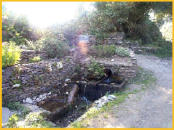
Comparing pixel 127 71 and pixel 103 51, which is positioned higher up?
pixel 103 51

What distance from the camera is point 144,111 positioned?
17.0 feet

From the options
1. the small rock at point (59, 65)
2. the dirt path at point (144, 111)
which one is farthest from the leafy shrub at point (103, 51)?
the dirt path at point (144, 111)

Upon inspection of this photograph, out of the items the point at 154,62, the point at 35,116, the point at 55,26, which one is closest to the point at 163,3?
the point at 154,62

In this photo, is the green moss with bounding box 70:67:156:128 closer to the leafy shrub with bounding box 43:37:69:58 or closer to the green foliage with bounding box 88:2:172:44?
the leafy shrub with bounding box 43:37:69:58

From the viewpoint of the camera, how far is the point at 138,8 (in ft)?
43.3

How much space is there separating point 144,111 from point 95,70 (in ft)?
9.77

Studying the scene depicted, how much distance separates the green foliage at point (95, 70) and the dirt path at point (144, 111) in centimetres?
140

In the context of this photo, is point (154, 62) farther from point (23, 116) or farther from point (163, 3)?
point (23, 116)

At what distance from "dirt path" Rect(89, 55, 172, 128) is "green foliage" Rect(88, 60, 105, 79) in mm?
1399

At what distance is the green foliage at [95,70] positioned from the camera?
7.61m

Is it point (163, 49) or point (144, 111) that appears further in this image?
point (163, 49)

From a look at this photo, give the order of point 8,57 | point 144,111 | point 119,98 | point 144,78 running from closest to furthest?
point 144,111, point 8,57, point 119,98, point 144,78

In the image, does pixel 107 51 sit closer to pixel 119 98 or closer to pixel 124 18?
pixel 119 98

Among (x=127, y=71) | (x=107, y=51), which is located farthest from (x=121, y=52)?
(x=127, y=71)
